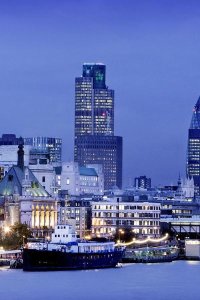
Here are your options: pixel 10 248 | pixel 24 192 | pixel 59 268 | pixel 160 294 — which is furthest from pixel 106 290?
pixel 24 192

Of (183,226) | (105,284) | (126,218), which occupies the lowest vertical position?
(105,284)

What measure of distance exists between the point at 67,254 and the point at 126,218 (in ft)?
142

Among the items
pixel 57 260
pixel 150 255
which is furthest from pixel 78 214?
pixel 57 260

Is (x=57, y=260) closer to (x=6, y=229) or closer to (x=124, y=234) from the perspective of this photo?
(x=6, y=229)

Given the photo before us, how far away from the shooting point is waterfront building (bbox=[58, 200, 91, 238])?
597ft

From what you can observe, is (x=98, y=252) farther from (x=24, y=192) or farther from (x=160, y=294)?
(x=24, y=192)

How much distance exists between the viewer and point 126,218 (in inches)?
7082

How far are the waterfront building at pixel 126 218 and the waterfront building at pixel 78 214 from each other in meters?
1.60

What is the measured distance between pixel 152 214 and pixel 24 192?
13001 millimetres

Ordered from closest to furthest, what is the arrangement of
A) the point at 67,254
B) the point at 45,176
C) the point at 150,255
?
1. the point at 67,254
2. the point at 150,255
3. the point at 45,176

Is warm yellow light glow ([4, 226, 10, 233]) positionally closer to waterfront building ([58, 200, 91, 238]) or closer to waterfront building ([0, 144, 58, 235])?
waterfront building ([0, 144, 58, 235])

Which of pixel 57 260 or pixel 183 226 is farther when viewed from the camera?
pixel 183 226

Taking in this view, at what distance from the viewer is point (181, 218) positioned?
19388 centimetres

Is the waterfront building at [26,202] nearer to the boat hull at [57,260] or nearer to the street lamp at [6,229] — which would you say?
the street lamp at [6,229]
